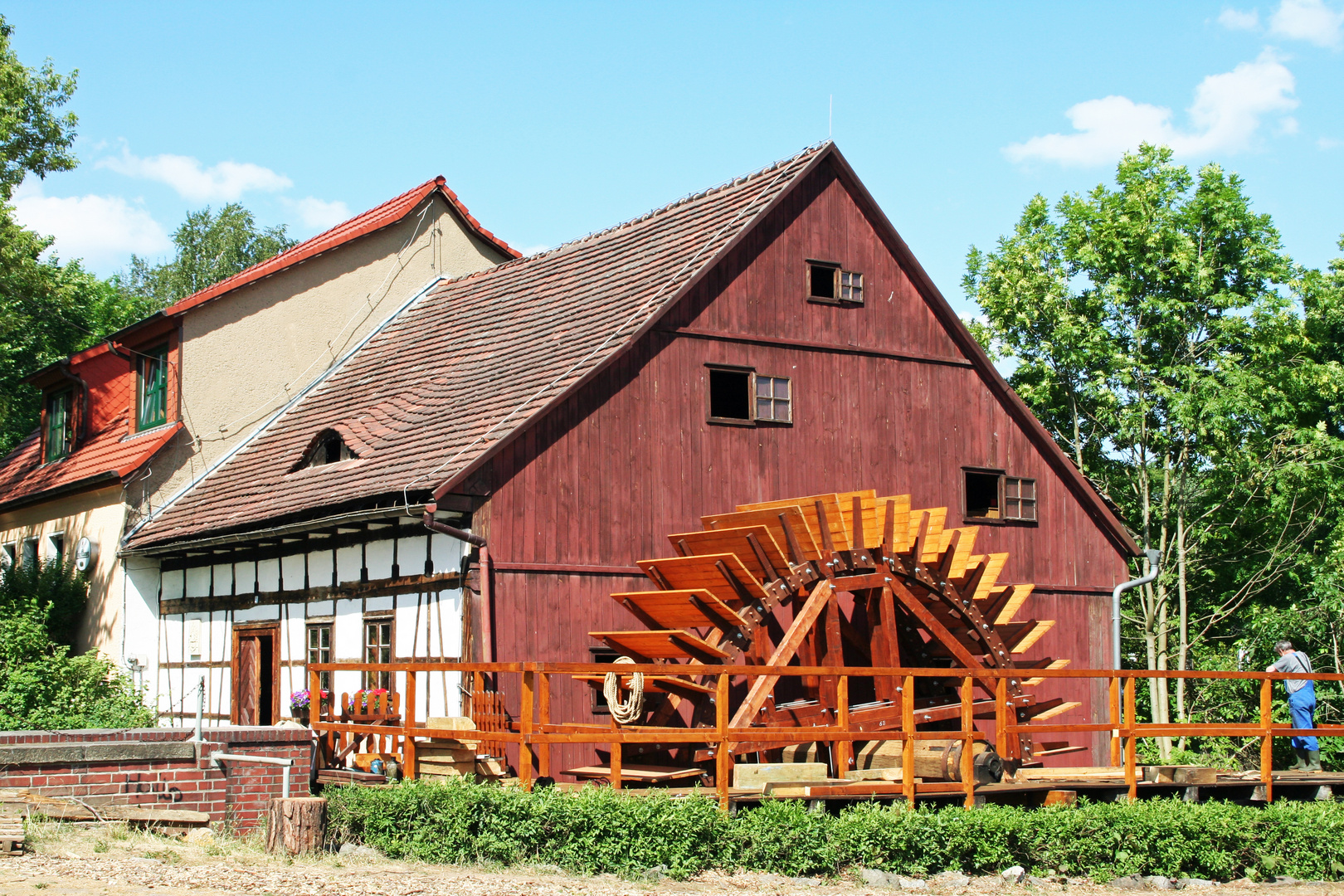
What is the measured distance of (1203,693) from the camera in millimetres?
29031

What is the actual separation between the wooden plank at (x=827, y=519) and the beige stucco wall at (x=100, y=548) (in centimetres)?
984

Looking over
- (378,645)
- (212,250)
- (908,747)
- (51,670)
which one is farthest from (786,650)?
(212,250)

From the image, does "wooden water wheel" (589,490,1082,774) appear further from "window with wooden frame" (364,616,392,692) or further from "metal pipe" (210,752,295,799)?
"metal pipe" (210,752,295,799)

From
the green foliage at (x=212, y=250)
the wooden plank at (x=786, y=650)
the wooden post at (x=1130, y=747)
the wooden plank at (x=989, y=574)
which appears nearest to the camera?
the wooden plank at (x=786, y=650)

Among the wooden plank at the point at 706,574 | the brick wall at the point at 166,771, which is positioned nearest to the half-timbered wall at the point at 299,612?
the wooden plank at the point at 706,574

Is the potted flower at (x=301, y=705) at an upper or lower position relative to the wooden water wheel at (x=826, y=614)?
lower

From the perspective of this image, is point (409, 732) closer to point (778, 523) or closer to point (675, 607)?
point (675, 607)

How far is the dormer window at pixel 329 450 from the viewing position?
58.7 feet

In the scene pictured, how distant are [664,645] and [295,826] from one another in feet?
13.6

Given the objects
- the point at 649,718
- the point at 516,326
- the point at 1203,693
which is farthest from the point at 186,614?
the point at 1203,693

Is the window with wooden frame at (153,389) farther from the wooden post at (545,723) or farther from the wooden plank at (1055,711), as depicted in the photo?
the wooden plank at (1055,711)

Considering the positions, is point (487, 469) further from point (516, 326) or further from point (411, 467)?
point (516, 326)

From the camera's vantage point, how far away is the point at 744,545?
1437cm

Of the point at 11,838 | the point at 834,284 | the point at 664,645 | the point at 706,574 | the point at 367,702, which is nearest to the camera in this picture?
the point at 11,838
